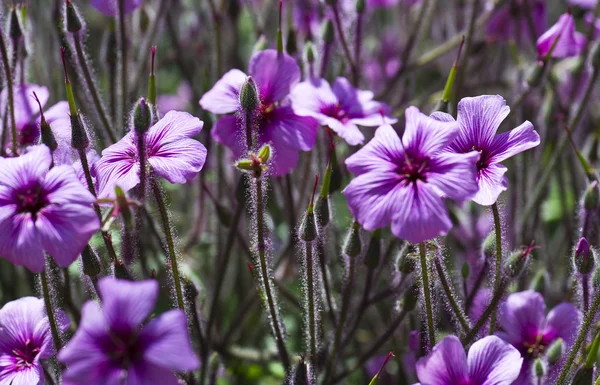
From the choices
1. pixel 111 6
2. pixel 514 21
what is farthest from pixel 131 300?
pixel 514 21

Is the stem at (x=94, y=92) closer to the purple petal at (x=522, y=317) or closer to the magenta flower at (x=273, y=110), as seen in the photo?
the magenta flower at (x=273, y=110)

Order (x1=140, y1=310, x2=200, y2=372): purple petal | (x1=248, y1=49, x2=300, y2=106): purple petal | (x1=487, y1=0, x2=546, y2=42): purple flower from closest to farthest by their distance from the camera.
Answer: (x1=140, y1=310, x2=200, y2=372): purple petal → (x1=248, y1=49, x2=300, y2=106): purple petal → (x1=487, y1=0, x2=546, y2=42): purple flower

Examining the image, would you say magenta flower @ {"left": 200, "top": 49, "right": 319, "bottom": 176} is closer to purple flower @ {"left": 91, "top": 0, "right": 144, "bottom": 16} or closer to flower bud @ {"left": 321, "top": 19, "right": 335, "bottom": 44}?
flower bud @ {"left": 321, "top": 19, "right": 335, "bottom": 44}

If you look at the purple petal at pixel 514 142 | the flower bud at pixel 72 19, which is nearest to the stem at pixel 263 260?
the purple petal at pixel 514 142

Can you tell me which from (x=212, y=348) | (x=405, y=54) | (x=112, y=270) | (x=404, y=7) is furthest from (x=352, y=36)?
(x=112, y=270)

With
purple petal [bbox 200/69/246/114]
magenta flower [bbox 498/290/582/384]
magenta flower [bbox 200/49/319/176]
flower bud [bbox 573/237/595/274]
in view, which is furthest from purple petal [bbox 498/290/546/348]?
purple petal [bbox 200/69/246/114]

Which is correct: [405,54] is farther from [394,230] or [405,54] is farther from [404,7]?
[394,230]

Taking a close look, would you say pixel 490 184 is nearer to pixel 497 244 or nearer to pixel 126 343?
pixel 497 244
